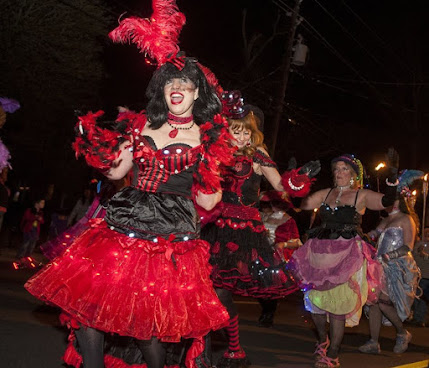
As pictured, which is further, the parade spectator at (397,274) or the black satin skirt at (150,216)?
the parade spectator at (397,274)

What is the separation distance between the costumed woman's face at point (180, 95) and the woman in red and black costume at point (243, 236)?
1.12 meters

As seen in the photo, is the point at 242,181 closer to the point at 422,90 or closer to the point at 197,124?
the point at 197,124

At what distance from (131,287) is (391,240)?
18.2 feet

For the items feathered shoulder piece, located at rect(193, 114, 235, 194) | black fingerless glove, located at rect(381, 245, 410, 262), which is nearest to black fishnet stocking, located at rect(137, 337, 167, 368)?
feathered shoulder piece, located at rect(193, 114, 235, 194)

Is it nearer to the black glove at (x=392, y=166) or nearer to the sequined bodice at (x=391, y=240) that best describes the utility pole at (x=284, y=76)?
the sequined bodice at (x=391, y=240)

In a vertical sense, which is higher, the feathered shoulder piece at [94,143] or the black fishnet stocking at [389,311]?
the feathered shoulder piece at [94,143]

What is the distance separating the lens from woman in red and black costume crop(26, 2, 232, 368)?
12.6 ft

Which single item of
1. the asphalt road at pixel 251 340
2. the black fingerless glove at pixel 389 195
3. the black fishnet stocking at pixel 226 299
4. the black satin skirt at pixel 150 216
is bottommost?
the asphalt road at pixel 251 340

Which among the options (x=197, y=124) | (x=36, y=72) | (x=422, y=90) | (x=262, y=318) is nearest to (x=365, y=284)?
(x=262, y=318)

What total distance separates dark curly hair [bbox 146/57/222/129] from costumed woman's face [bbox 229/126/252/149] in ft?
5.09

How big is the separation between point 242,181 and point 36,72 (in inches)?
558

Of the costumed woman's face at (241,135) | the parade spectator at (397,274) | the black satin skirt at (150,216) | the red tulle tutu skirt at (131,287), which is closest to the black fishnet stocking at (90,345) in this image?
the red tulle tutu skirt at (131,287)

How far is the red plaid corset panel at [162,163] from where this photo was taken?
4.25 m

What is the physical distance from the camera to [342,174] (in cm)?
714
